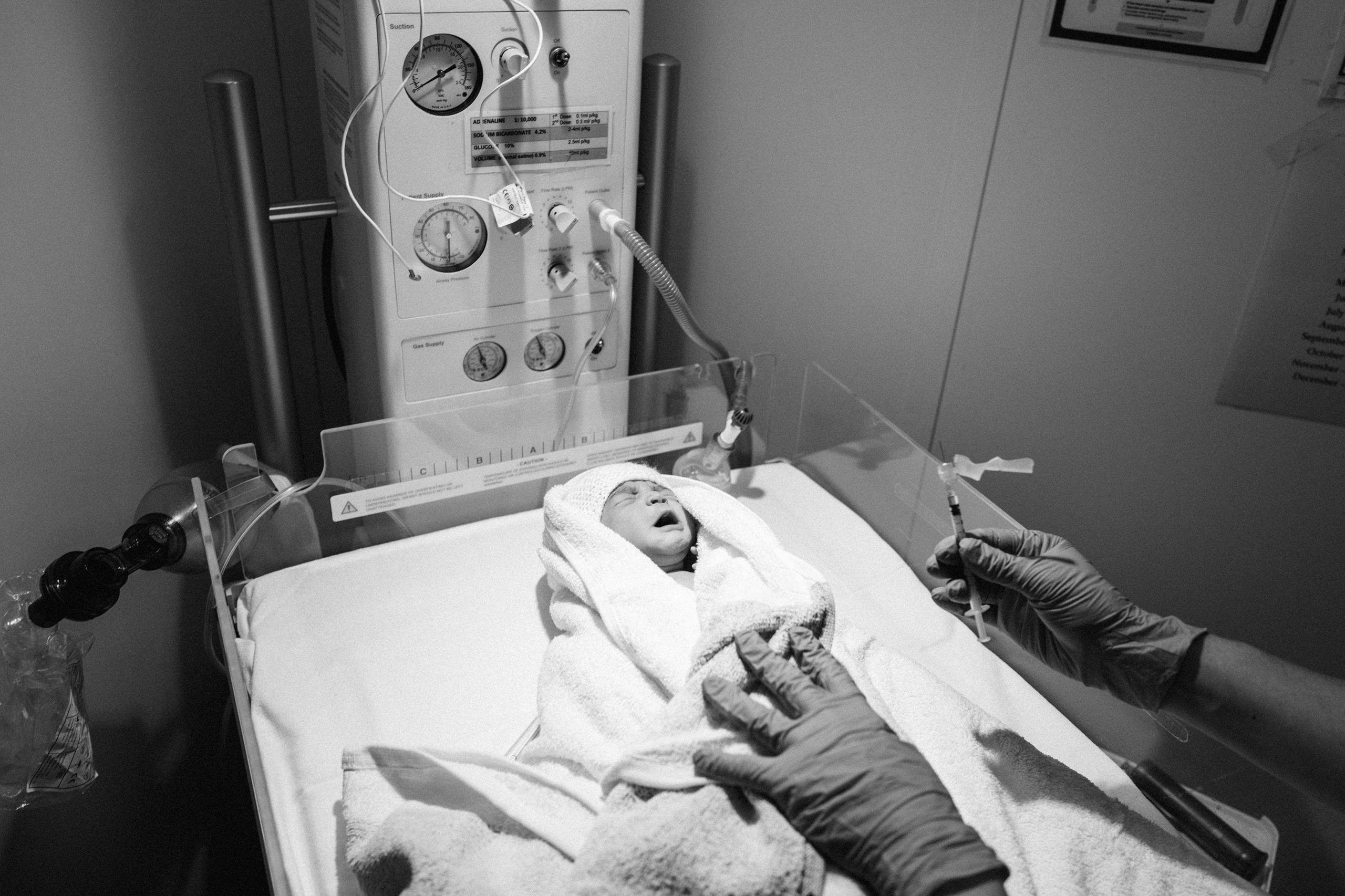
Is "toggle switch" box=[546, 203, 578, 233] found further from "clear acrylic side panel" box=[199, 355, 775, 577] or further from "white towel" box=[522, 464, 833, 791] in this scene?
"white towel" box=[522, 464, 833, 791]

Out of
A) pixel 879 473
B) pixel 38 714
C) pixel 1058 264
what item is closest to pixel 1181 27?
pixel 1058 264

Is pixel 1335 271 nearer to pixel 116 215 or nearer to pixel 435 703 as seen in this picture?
pixel 435 703

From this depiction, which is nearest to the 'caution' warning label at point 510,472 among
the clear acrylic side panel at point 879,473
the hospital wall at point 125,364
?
the clear acrylic side panel at point 879,473

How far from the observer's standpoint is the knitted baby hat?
4.88ft

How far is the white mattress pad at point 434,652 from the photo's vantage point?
1.19m

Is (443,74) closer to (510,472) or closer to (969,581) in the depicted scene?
(510,472)

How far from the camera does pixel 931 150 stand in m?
1.60

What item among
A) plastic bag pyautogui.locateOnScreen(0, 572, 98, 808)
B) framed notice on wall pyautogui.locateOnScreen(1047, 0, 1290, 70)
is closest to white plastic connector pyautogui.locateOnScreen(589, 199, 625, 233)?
framed notice on wall pyautogui.locateOnScreen(1047, 0, 1290, 70)

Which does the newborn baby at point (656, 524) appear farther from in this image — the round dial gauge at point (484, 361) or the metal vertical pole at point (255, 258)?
the metal vertical pole at point (255, 258)

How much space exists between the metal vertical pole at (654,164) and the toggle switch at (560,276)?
0.54 ft

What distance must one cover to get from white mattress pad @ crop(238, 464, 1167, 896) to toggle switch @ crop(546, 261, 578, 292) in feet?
1.26

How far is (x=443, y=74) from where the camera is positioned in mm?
1324

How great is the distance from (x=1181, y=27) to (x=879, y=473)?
768mm

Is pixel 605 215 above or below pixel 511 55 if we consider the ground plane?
below
